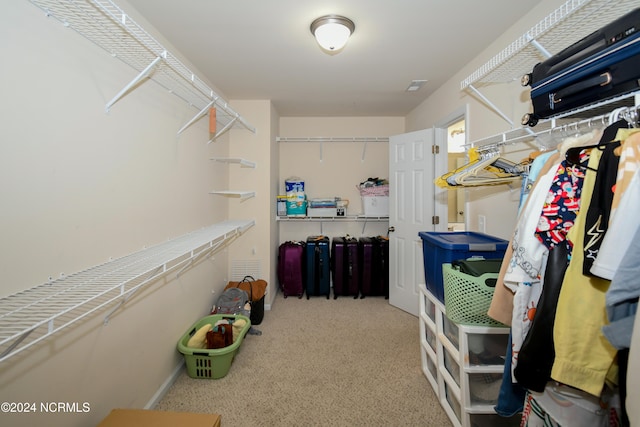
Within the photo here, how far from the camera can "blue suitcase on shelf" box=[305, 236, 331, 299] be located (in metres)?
3.49

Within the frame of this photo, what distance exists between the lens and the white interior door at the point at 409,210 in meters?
2.95

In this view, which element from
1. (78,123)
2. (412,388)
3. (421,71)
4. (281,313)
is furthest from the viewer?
(281,313)

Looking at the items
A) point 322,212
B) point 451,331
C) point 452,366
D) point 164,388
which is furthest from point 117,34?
point 322,212

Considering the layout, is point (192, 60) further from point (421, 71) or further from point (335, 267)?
point (335, 267)

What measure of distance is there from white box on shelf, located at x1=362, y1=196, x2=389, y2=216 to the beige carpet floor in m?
1.39

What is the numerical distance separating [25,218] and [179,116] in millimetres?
1262

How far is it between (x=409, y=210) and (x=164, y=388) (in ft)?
9.04

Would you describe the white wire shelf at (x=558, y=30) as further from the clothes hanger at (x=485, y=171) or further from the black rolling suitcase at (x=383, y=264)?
the black rolling suitcase at (x=383, y=264)

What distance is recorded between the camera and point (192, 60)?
2.20 m

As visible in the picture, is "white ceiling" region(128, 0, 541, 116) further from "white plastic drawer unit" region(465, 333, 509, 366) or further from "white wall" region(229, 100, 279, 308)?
"white plastic drawer unit" region(465, 333, 509, 366)

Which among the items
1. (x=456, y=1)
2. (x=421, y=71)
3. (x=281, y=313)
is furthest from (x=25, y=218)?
(x=421, y=71)

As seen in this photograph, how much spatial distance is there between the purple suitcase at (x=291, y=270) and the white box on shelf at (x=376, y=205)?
1.05m

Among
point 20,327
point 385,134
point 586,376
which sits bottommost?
point 586,376

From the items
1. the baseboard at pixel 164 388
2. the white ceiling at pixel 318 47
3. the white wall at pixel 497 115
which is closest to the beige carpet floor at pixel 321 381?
the baseboard at pixel 164 388
